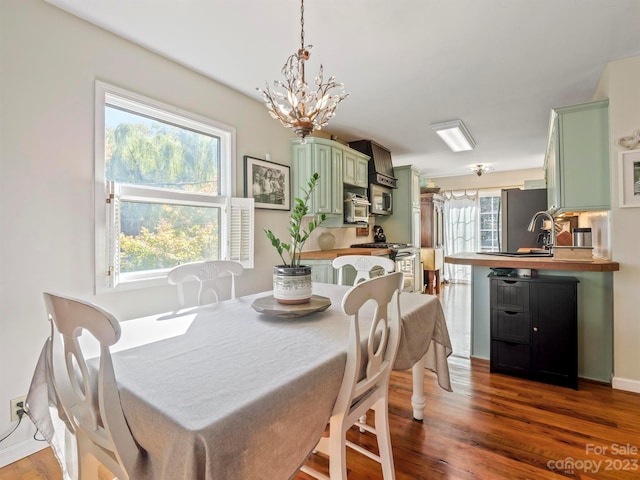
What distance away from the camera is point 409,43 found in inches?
88.3

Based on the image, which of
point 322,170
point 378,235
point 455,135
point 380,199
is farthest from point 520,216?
point 322,170

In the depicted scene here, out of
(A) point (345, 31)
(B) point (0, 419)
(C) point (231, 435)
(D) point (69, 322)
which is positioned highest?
(A) point (345, 31)

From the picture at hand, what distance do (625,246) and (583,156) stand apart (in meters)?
0.77

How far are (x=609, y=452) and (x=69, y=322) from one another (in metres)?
2.52

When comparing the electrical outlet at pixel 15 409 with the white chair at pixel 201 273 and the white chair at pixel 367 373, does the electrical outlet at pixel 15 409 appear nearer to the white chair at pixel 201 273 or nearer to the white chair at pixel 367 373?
the white chair at pixel 201 273

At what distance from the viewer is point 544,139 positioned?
4520 millimetres

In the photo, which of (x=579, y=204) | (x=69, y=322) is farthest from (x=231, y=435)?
(x=579, y=204)

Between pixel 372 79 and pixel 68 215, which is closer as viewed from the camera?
pixel 68 215

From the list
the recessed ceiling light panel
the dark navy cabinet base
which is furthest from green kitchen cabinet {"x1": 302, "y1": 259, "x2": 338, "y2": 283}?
the recessed ceiling light panel

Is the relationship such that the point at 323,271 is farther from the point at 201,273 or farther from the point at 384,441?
the point at 384,441

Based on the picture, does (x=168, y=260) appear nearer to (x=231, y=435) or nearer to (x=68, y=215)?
(x=68, y=215)

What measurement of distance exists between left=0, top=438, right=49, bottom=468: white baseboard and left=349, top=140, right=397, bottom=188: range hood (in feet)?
14.2

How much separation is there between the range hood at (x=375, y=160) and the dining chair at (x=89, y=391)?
168 inches

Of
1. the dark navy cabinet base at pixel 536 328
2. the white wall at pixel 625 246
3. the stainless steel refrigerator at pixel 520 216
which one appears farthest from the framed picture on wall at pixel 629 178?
the stainless steel refrigerator at pixel 520 216
